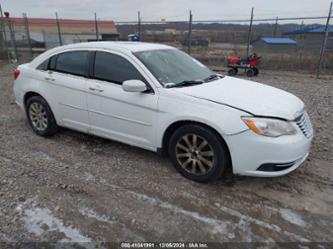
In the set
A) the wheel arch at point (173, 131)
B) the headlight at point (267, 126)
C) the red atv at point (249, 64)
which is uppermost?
the headlight at point (267, 126)

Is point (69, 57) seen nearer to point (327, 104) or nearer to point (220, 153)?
point (220, 153)

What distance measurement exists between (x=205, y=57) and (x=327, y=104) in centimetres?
1108

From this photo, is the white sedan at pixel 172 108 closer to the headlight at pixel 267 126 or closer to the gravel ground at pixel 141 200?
the headlight at pixel 267 126

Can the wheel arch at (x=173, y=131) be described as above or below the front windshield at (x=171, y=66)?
below

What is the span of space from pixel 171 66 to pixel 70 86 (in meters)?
1.52

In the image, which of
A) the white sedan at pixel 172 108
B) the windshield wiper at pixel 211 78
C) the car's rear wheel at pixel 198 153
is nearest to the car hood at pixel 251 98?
the white sedan at pixel 172 108

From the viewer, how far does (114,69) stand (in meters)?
3.69

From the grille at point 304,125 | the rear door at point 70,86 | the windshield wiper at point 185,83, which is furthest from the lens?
the rear door at point 70,86

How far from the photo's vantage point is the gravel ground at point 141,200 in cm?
248

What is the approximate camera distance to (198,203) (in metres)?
2.90

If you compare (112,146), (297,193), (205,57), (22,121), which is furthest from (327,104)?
(205,57)

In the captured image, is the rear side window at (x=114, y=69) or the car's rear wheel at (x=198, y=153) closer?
the car's rear wheel at (x=198, y=153)

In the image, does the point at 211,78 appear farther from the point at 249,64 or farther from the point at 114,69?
the point at 249,64

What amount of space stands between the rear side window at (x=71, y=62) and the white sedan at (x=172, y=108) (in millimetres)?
15
